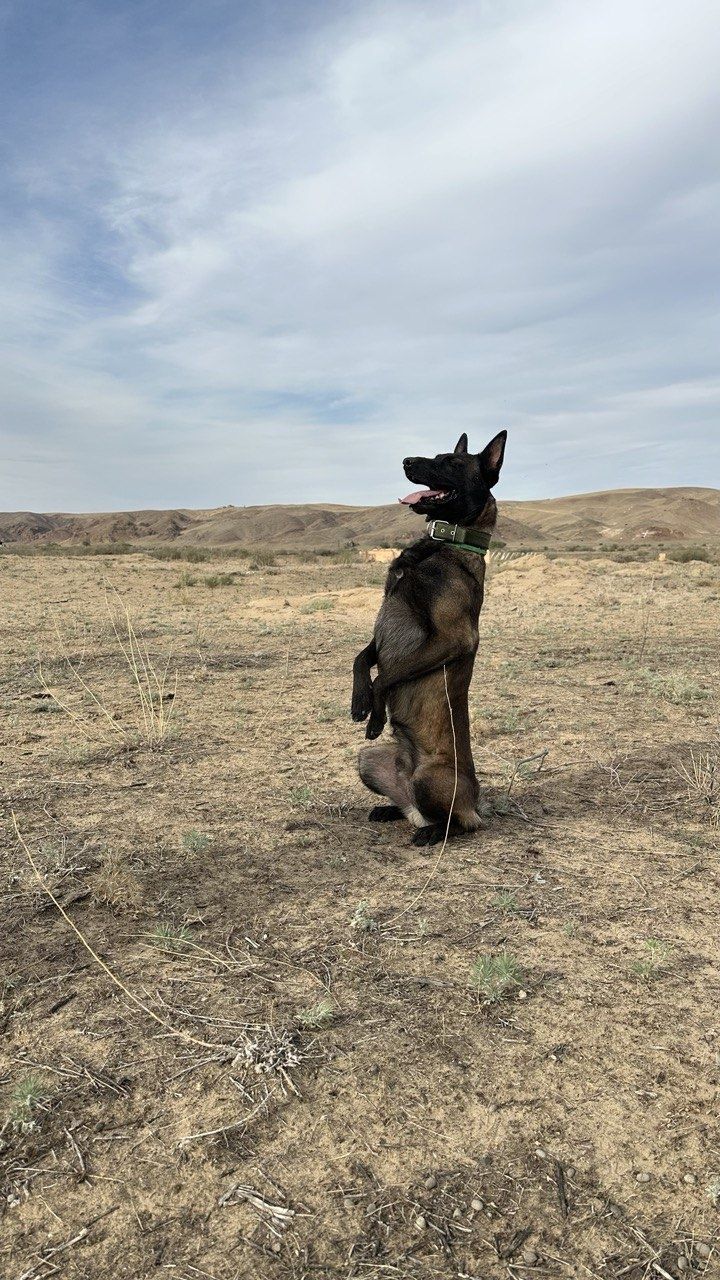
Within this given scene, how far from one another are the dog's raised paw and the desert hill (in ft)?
213

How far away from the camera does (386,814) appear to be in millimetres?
4277

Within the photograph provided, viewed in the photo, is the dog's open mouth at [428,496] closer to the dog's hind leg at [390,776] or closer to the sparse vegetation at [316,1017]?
the dog's hind leg at [390,776]

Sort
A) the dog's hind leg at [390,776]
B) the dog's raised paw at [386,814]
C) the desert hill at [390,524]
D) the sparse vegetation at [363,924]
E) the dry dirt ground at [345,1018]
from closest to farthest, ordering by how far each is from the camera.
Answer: the dry dirt ground at [345,1018]
the sparse vegetation at [363,924]
the dog's hind leg at [390,776]
the dog's raised paw at [386,814]
the desert hill at [390,524]

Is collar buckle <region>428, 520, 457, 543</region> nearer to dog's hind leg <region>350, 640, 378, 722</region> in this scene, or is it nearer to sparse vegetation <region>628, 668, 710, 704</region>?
dog's hind leg <region>350, 640, 378, 722</region>

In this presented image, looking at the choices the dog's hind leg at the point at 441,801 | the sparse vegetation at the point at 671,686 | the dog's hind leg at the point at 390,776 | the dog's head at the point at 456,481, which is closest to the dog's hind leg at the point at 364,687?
the dog's hind leg at the point at 390,776

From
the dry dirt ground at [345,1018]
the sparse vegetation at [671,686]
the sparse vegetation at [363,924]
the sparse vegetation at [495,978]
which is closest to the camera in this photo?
the dry dirt ground at [345,1018]

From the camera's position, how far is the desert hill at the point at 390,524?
76.9 meters

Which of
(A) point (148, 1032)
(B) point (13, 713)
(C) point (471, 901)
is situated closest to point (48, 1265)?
(A) point (148, 1032)

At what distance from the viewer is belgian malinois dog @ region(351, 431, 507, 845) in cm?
373

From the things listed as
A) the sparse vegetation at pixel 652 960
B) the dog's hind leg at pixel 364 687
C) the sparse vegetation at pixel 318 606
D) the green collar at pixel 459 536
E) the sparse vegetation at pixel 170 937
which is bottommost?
the sparse vegetation at pixel 652 960

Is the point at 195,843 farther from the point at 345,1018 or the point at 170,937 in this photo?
the point at 345,1018

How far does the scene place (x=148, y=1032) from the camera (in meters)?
2.37

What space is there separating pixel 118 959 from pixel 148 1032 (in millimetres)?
439

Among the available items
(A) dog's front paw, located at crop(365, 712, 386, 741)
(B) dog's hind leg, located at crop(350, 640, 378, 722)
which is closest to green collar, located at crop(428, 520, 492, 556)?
(B) dog's hind leg, located at crop(350, 640, 378, 722)
